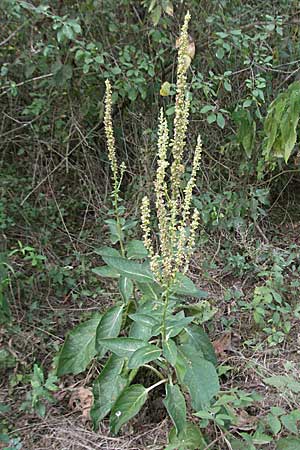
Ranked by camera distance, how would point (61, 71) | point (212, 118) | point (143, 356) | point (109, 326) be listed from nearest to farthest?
point (143, 356) < point (109, 326) < point (61, 71) < point (212, 118)

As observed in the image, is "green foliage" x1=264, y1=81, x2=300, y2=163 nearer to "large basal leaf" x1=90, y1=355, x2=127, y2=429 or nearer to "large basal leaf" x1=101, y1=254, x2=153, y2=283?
"large basal leaf" x1=101, y1=254, x2=153, y2=283

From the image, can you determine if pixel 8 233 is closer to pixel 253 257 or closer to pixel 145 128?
pixel 145 128

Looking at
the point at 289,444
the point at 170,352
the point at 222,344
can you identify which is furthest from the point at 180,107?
the point at 222,344

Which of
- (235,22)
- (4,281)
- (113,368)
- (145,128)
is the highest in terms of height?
(235,22)

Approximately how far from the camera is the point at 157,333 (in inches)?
78.7

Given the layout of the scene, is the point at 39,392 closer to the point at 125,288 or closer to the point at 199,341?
the point at 125,288

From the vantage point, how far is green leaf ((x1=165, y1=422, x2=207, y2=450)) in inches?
79.5

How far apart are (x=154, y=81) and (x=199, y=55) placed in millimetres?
346

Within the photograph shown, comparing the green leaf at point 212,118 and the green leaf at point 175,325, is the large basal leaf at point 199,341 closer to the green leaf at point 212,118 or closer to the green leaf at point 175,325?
the green leaf at point 175,325

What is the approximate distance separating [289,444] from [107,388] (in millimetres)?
770

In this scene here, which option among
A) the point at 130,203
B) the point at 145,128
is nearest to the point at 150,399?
the point at 130,203

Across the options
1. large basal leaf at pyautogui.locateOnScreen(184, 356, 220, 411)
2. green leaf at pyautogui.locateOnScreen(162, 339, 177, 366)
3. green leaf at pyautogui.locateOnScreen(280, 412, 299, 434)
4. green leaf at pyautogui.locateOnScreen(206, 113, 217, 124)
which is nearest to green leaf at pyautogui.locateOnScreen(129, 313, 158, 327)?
green leaf at pyautogui.locateOnScreen(162, 339, 177, 366)

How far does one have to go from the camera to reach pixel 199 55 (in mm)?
3494

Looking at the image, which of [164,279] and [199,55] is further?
[199,55]
